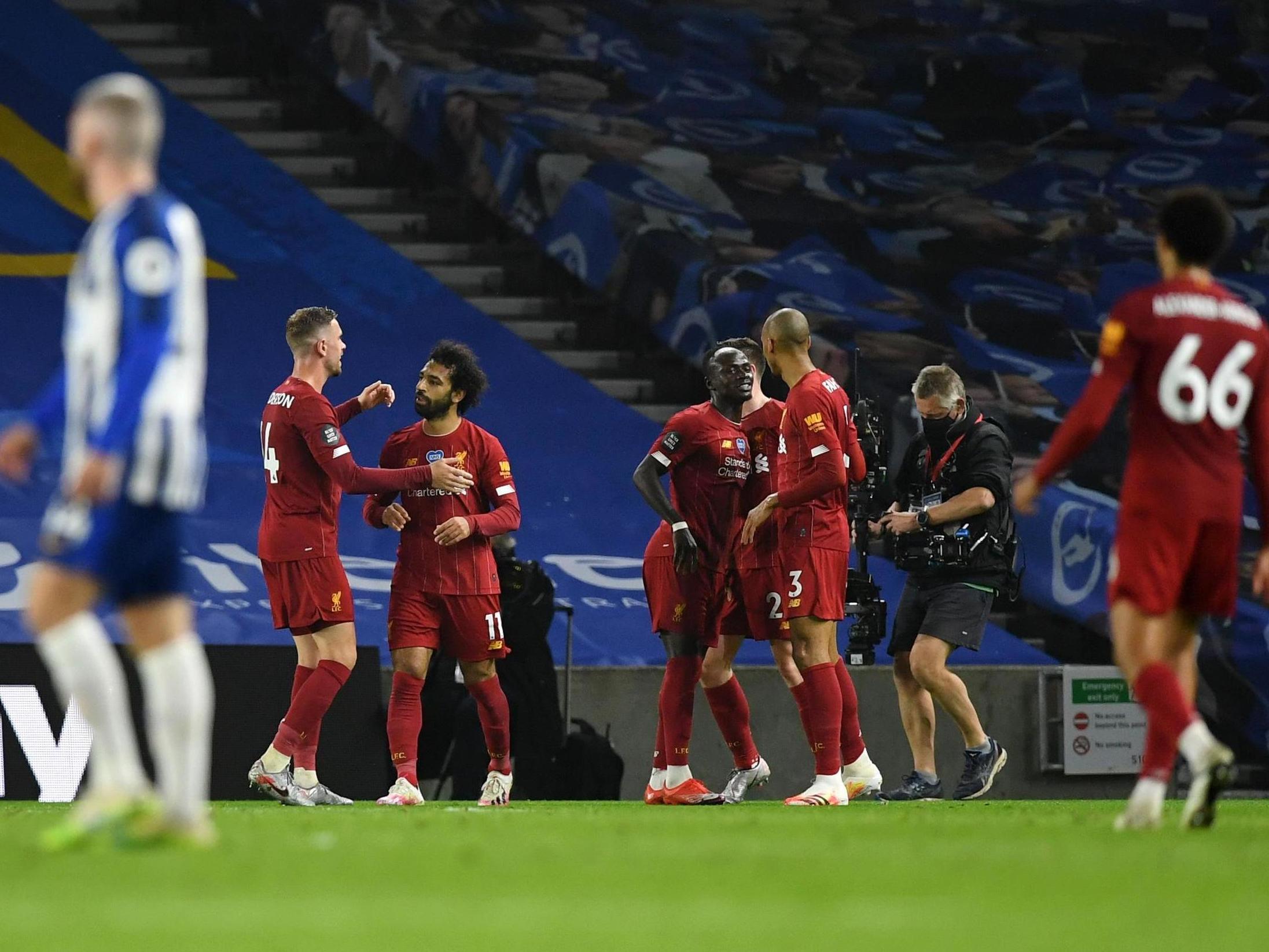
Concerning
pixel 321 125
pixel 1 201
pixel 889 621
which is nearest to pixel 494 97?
pixel 321 125

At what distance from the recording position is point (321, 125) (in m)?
17.1

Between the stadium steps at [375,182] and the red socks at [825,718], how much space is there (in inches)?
267

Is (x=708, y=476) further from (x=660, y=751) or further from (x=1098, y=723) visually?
(x=1098, y=723)

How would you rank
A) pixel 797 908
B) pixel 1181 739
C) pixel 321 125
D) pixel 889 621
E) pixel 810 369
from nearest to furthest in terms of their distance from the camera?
1. pixel 797 908
2. pixel 1181 739
3. pixel 810 369
4. pixel 889 621
5. pixel 321 125

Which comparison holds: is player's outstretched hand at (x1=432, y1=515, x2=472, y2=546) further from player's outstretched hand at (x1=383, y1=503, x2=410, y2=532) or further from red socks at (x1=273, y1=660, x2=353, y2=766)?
Result: red socks at (x1=273, y1=660, x2=353, y2=766)

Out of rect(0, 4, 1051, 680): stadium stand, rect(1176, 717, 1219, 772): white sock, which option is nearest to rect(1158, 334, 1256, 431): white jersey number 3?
rect(1176, 717, 1219, 772): white sock

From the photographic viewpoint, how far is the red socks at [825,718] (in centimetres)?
920

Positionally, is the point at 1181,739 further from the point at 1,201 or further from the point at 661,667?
the point at 1,201

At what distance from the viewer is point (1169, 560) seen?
18.7 feet

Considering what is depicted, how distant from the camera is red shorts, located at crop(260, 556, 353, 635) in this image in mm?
9516

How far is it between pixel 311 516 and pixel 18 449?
536cm

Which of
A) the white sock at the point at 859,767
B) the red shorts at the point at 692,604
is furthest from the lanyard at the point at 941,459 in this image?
the white sock at the point at 859,767

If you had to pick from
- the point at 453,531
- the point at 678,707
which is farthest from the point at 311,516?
the point at 678,707

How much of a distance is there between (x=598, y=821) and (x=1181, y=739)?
2.26 meters
